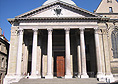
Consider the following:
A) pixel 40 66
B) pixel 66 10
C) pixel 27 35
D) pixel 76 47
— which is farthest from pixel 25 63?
pixel 66 10

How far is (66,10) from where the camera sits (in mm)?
25812

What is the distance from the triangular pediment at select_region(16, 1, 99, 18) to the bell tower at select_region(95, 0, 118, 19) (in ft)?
33.9

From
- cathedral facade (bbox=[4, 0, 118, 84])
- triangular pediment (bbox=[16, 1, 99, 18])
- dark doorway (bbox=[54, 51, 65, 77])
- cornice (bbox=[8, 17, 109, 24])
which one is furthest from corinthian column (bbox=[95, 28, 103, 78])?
dark doorway (bbox=[54, 51, 65, 77])

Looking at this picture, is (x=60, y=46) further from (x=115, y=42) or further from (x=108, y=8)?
(x=108, y=8)

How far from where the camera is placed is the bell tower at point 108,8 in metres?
33.8

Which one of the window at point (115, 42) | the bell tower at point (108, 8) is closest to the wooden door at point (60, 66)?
the window at point (115, 42)

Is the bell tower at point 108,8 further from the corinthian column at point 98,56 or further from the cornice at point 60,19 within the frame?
the corinthian column at point 98,56

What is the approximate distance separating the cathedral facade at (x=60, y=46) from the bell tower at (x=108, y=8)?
4.73 metres

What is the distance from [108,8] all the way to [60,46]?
16294 mm

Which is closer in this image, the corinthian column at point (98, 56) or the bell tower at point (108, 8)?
the corinthian column at point (98, 56)

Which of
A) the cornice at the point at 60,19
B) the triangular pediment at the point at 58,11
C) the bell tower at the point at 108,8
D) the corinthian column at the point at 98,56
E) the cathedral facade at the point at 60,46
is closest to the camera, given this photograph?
the corinthian column at the point at 98,56

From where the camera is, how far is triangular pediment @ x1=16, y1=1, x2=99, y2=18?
2522 centimetres

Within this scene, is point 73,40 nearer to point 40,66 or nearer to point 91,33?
point 91,33

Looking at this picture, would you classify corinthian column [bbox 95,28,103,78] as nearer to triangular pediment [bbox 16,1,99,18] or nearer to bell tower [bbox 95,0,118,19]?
triangular pediment [bbox 16,1,99,18]
